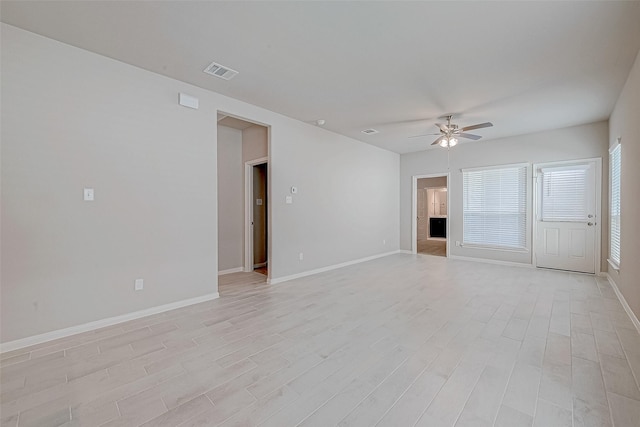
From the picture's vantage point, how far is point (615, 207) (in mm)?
4090

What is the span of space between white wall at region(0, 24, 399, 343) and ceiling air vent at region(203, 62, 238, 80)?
0.49 metres

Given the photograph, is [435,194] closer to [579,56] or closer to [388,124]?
[388,124]

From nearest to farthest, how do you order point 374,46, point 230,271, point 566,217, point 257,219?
point 374,46 < point 566,217 < point 230,271 < point 257,219

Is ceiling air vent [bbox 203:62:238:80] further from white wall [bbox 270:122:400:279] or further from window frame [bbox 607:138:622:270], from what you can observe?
window frame [bbox 607:138:622:270]

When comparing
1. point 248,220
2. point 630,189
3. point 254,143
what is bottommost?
point 248,220

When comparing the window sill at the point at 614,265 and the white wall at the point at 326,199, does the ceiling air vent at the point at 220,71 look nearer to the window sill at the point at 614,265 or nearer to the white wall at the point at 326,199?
the white wall at the point at 326,199

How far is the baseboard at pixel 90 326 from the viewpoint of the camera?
7.83 feet

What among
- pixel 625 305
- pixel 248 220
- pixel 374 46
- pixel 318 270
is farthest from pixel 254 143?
pixel 625 305

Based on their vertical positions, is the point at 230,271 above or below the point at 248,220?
below

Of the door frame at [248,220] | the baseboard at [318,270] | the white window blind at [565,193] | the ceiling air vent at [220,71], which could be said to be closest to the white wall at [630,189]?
the white window blind at [565,193]

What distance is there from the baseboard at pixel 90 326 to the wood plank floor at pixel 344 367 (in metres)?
0.10

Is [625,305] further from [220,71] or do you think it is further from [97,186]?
[97,186]

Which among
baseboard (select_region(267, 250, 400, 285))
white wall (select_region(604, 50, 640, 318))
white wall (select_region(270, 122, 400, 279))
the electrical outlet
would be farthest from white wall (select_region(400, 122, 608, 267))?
the electrical outlet

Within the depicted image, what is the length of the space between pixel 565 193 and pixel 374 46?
16.6 feet
